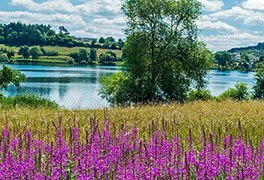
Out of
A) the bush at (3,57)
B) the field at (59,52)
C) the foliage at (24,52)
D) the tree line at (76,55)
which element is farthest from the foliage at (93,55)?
the bush at (3,57)

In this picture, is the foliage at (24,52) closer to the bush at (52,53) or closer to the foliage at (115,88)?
the bush at (52,53)

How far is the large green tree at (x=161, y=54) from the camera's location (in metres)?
39.6

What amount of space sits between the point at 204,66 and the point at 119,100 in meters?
8.31

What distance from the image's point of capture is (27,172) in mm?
4824

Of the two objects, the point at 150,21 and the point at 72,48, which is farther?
the point at 72,48

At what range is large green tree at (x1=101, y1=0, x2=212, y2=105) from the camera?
3959 cm

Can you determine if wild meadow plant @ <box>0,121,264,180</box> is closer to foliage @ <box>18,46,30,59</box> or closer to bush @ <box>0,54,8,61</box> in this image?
bush @ <box>0,54,8,61</box>

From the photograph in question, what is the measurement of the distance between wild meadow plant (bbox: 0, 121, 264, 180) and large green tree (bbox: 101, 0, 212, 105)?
109 feet

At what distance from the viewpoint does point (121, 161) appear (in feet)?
17.5

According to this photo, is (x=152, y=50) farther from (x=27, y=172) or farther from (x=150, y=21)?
(x=27, y=172)

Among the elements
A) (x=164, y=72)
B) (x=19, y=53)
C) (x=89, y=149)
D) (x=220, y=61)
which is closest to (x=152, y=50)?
(x=164, y=72)

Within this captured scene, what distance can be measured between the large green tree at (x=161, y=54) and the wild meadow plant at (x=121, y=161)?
109ft

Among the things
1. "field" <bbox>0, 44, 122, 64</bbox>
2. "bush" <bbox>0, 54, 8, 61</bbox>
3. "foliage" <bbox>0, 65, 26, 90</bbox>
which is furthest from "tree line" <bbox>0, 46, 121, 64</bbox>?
"foliage" <bbox>0, 65, 26, 90</bbox>

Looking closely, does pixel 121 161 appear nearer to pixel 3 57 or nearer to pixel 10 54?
pixel 3 57
